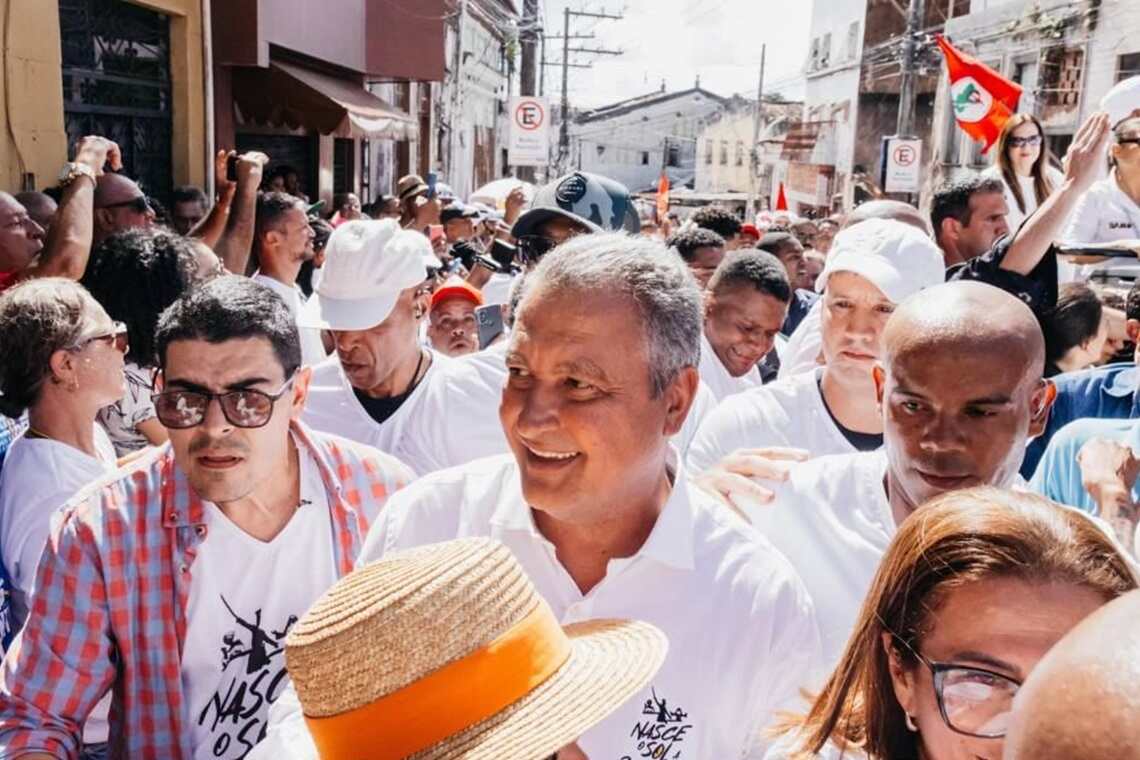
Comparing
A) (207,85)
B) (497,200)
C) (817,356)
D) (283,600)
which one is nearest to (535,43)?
(497,200)

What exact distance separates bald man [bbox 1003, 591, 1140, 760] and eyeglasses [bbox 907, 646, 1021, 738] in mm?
739

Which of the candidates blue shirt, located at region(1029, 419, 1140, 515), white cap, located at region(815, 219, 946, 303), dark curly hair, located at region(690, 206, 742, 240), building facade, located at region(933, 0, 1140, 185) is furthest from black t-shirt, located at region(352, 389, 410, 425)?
building facade, located at region(933, 0, 1140, 185)

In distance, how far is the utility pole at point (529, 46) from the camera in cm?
2084

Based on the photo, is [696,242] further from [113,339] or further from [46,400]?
[46,400]

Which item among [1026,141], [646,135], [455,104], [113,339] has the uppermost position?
[646,135]

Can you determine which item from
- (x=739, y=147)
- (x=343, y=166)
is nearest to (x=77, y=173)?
(x=343, y=166)

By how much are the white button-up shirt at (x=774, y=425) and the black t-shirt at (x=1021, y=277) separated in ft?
3.83

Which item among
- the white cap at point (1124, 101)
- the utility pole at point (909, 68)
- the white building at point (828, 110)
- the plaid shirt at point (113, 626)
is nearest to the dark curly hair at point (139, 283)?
the plaid shirt at point (113, 626)

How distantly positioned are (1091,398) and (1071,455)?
77cm

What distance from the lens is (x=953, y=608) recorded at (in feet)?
Result: 4.83

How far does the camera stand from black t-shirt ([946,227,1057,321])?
12.4 feet

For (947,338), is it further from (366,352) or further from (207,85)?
(207,85)

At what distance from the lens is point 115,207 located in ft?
16.8

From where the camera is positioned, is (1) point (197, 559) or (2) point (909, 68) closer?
(1) point (197, 559)
